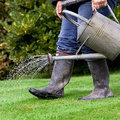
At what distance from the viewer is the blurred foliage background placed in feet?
18.8

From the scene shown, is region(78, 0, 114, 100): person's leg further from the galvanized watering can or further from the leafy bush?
the leafy bush

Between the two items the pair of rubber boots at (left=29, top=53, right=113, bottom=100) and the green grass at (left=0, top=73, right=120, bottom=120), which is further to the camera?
the pair of rubber boots at (left=29, top=53, right=113, bottom=100)

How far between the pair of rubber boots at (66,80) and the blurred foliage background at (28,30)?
2581 millimetres

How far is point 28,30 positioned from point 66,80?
9.12 feet

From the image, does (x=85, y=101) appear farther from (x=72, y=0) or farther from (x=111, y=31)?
(x=72, y=0)

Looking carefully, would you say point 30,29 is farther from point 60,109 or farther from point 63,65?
point 60,109

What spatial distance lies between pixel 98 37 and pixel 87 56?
0.53ft

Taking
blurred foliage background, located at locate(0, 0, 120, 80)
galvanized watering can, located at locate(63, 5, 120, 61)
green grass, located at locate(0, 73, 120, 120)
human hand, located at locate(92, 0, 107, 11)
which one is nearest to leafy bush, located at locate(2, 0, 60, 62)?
blurred foliage background, located at locate(0, 0, 120, 80)

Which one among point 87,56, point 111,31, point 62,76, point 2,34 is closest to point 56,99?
point 62,76

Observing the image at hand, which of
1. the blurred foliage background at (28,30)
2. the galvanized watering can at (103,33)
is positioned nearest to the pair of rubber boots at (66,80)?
the galvanized watering can at (103,33)

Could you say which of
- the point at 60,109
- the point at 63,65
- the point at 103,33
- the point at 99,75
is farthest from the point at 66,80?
the point at 103,33

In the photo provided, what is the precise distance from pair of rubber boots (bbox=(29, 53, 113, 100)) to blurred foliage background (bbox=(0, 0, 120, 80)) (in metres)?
2.58

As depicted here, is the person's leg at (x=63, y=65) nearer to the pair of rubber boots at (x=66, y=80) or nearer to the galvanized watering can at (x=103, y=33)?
the pair of rubber boots at (x=66, y=80)

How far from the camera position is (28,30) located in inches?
227
